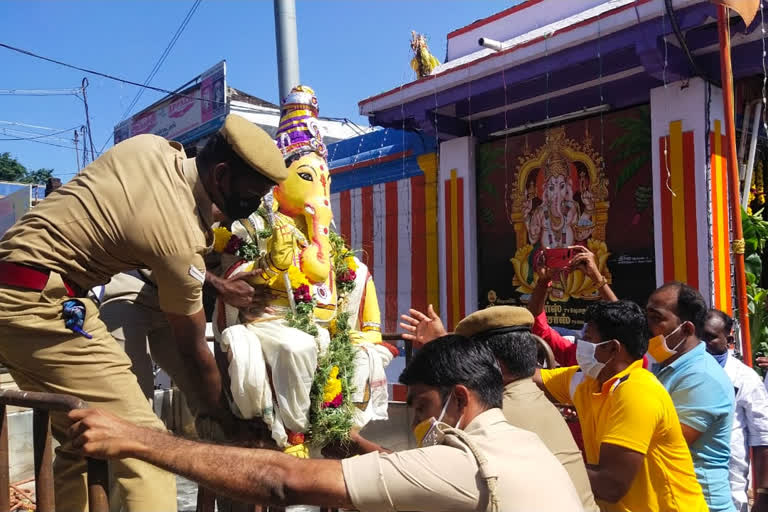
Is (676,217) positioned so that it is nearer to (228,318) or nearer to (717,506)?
(717,506)

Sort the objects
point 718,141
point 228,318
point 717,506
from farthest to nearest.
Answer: point 718,141
point 228,318
point 717,506

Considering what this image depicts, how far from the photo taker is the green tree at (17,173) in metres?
38.9

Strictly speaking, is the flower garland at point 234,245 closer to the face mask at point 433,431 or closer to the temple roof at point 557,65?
the face mask at point 433,431

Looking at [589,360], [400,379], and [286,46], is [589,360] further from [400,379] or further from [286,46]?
[286,46]

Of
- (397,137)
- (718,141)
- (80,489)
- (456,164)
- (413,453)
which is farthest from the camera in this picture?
(397,137)

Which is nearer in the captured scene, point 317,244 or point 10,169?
point 317,244

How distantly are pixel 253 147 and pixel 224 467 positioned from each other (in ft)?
4.03

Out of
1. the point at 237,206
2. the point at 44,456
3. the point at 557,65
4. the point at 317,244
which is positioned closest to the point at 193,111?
the point at 557,65

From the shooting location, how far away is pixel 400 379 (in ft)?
6.08

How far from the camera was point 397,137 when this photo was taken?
7859 millimetres

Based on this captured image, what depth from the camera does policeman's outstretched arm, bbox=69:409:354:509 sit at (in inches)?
55.4

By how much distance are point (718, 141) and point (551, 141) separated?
1578 mm

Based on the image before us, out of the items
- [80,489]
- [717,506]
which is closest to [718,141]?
[717,506]

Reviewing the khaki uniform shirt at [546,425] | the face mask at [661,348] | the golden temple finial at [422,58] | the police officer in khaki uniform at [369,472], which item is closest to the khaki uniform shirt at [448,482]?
the police officer in khaki uniform at [369,472]
